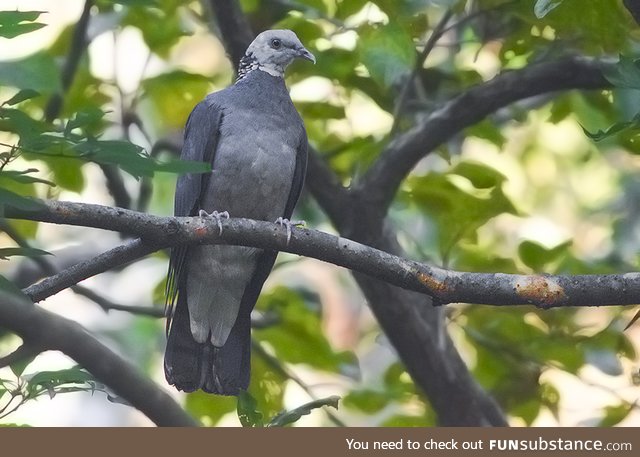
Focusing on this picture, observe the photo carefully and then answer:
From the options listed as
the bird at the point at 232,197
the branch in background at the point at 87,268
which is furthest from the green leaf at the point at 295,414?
the bird at the point at 232,197


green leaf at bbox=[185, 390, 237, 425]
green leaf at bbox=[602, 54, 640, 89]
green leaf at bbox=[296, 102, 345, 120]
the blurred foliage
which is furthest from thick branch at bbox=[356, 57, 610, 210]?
green leaf at bbox=[602, 54, 640, 89]

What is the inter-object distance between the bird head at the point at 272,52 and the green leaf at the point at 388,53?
623 millimetres

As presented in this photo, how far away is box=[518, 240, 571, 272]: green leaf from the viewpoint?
4.63m

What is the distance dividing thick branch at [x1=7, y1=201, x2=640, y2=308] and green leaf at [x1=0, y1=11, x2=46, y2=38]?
847 mm

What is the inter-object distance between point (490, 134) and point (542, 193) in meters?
3.66

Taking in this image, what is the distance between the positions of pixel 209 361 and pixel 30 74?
2433 mm

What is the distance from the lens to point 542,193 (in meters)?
8.29

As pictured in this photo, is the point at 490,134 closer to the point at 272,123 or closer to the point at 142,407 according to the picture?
the point at 272,123

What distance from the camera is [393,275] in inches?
128

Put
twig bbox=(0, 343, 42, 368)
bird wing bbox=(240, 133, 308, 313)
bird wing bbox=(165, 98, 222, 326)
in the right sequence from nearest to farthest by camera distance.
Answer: twig bbox=(0, 343, 42, 368) → bird wing bbox=(165, 98, 222, 326) → bird wing bbox=(240, 133, 308, 313)

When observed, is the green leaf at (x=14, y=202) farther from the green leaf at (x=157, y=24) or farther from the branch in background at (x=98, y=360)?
the green leaf at (x=157, y=24)

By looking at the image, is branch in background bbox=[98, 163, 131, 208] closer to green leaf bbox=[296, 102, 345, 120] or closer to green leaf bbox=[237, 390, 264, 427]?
green leaf bbox=[296, 102, 345, 120]

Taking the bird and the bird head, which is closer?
the bird

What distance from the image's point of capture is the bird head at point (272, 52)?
186 inches
